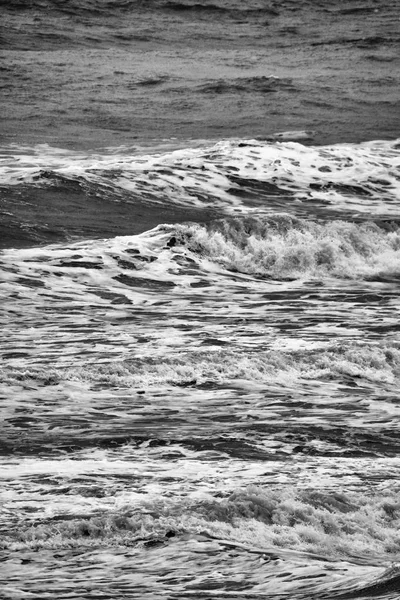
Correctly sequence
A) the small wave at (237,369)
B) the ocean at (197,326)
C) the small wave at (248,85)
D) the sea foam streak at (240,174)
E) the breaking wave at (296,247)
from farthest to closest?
the small wave at (248,85), the sea foam streak at (240,174), the breaking wave at (296,247), the small wave at (237,369), the ocean at (197,326)

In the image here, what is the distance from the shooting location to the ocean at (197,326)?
721 centimetres

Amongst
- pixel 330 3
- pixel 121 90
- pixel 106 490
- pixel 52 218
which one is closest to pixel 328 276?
pixel 52 218

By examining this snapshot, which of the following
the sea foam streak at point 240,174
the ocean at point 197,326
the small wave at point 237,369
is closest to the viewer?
the ocean at point 197,326

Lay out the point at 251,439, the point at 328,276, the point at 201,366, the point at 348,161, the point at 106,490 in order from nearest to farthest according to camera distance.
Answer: the point at 106,490 < the point at 251,439 < the point at 201,366 < the point at 328,276 < the point at 348,161

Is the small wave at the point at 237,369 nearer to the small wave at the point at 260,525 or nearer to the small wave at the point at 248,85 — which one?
the small wave at the point at 260,525

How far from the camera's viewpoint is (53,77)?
25.3m

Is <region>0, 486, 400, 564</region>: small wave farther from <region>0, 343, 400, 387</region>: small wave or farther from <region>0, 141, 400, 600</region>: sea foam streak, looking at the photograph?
<region>0, 343, 400, 387</region>: small wave

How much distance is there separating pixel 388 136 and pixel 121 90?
18.5 feet

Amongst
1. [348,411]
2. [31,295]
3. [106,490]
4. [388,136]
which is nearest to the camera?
[106,490]

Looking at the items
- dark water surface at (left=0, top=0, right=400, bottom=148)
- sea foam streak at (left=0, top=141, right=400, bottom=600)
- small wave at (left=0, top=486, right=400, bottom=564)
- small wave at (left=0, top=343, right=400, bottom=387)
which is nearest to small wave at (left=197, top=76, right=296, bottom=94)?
dark water surface at (left=0, top=0, right=400, bottom=148)

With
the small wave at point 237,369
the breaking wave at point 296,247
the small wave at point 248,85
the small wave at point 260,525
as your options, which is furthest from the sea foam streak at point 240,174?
the small wave at point 260,525

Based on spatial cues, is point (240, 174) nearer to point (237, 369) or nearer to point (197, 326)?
point (197, 326)

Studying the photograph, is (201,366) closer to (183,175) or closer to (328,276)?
(328,276)

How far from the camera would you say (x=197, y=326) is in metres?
12.1
